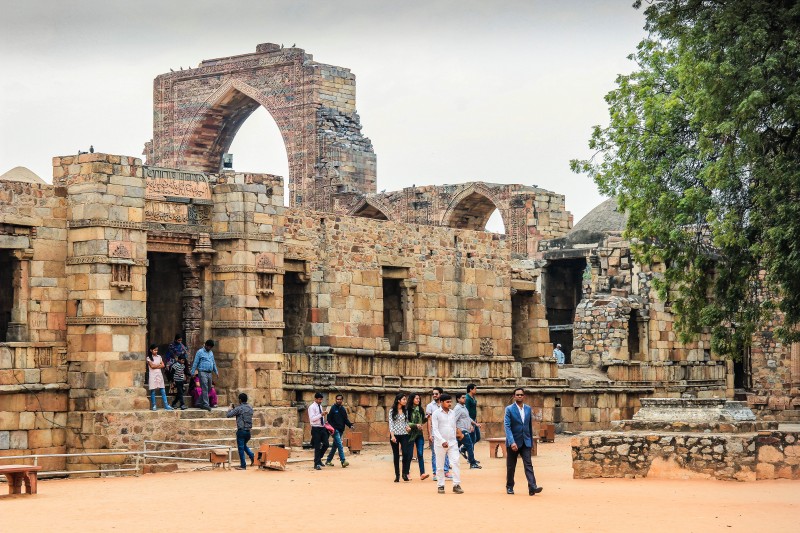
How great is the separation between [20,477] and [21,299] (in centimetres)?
443

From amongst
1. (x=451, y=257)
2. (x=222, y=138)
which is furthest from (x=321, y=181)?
(x=451, y=257)

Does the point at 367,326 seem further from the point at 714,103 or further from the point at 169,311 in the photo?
the point at 714,103

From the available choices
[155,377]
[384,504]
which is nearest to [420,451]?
[384,504]

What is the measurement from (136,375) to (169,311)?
3.30 metres

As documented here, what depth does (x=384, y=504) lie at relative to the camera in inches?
680

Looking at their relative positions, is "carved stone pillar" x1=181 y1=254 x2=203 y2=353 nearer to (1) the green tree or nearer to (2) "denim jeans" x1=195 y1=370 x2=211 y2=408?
(2) "denim jeans" x1=195 y1=370 x2=211 y2=408

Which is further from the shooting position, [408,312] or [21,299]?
[408,312]

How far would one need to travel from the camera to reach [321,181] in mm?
42031

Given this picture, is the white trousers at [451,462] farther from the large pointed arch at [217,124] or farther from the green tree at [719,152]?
the large pointed arch at [217,124]

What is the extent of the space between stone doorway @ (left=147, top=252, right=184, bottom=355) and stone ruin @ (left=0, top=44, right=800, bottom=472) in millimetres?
37

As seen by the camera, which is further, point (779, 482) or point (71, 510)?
point (779, 482)

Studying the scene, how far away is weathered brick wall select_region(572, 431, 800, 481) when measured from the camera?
62.4 ft

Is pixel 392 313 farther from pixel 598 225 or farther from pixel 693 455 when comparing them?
pixel 693 455

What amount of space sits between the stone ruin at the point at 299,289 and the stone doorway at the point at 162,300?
0.04m
